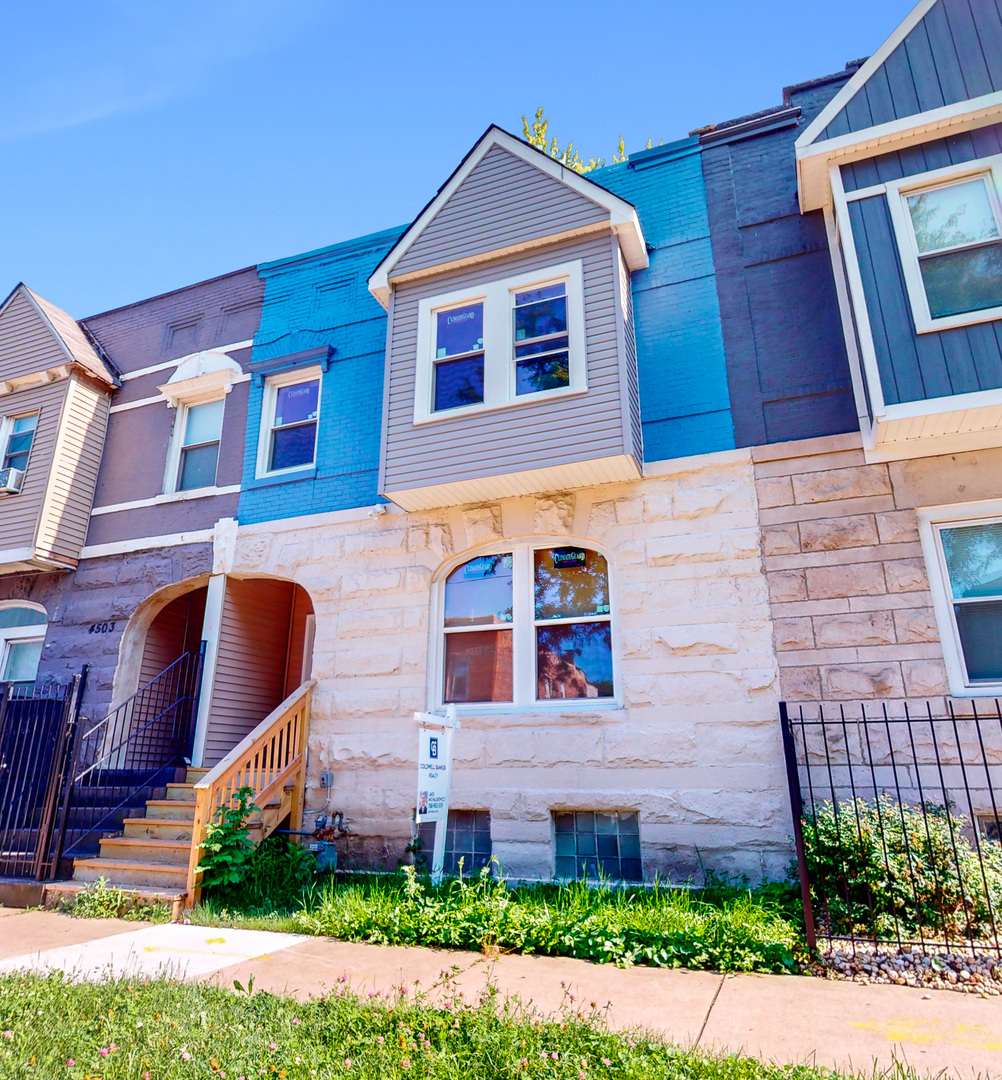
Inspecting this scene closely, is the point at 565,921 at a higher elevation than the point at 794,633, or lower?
lower

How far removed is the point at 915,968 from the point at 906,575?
3629 millimetres

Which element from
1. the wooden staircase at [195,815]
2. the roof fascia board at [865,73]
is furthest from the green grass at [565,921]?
the roof fascia board at [865,73]

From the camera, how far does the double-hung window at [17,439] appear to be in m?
12.7

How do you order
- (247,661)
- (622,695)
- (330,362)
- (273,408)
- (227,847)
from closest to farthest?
1. (227,847)
2. (622,695)
3. (247,661)
4. (330,362)
5. (273,408)

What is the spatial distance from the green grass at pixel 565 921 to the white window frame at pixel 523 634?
1.96 metres

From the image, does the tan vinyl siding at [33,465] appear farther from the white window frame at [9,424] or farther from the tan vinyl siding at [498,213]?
the tan vinyl siding at [498,213]

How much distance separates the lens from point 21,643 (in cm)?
1232

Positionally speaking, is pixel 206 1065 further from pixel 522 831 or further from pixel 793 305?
pixel 793 305

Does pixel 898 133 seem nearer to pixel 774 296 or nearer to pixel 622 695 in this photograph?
pixel 774 296

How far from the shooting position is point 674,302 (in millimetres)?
9484

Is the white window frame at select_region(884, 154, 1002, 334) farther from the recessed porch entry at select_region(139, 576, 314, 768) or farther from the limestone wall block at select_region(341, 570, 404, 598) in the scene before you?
the recessed porch entry at select_region(139, 576, 314, 768)

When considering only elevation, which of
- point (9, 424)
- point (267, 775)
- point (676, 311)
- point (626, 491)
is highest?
point (9, 424)

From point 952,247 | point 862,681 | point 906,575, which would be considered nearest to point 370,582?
point 862,681

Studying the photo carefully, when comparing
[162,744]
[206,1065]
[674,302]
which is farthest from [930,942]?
[162,744]
